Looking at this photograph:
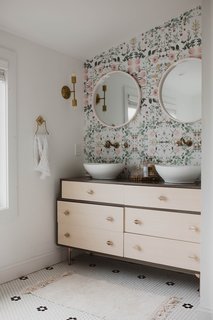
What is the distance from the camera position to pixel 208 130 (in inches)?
87.2

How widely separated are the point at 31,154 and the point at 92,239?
0.94 meters

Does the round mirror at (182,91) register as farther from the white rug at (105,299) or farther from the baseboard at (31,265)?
the baseboard at (31,265)

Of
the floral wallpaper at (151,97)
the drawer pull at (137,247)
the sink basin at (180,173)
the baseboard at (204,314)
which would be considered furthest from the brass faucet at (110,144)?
the baseboard at (204,314)

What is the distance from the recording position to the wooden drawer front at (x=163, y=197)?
A: 101 inches

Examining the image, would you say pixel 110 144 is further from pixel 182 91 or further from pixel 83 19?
pixel 83 19

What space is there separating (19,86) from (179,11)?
5.07 ft

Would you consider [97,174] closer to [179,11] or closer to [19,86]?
[19,86]

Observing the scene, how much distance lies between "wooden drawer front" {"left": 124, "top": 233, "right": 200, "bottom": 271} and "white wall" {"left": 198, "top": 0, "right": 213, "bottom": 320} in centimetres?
32

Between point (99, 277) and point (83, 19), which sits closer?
point (83, 19)

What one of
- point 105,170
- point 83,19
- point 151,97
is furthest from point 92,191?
point 83,19

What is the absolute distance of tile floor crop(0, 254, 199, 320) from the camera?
234 centimetres

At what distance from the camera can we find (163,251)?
271 centimetres

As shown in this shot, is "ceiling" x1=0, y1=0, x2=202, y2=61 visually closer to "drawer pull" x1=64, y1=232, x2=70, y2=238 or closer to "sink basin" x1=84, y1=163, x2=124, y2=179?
"sink basin" x1=84, y1=163, x2=124, y2=179

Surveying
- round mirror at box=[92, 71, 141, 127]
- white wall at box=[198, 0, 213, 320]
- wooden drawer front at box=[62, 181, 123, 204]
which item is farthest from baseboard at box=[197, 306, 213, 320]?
round mirror at box=[92, 71, 141, 127]
